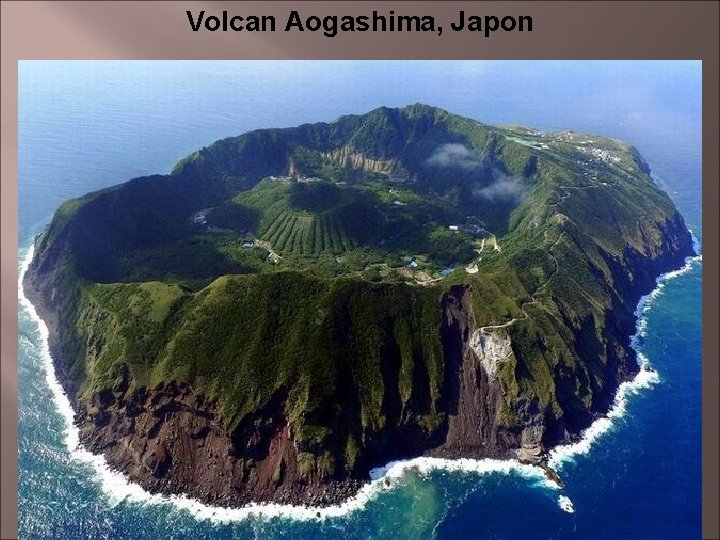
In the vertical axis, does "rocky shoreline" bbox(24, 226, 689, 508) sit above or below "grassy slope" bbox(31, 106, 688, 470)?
below

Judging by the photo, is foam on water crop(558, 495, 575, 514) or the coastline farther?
foam on water crop(558, 495, 575, 514)

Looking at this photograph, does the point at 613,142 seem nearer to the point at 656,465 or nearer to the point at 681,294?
the point at 681,294

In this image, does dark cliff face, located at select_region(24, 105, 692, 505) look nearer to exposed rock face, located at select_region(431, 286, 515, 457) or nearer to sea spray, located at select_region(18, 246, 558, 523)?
exposed rock face, located at select_region(431, 286, 515, 457)

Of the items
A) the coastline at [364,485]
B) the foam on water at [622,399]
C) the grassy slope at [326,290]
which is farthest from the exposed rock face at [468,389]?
the foam on water at [622,399]

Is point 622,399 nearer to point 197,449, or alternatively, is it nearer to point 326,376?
point 326,376

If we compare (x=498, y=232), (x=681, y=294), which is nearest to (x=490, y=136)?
(x=498, y=232)

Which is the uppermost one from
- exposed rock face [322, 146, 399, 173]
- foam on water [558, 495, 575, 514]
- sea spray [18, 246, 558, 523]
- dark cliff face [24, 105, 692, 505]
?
exposed rock face [322, 146, 399, 173]

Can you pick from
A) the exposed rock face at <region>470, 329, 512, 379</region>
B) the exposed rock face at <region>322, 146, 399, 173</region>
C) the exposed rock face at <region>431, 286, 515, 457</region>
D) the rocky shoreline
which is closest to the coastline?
the rocky shoreline
